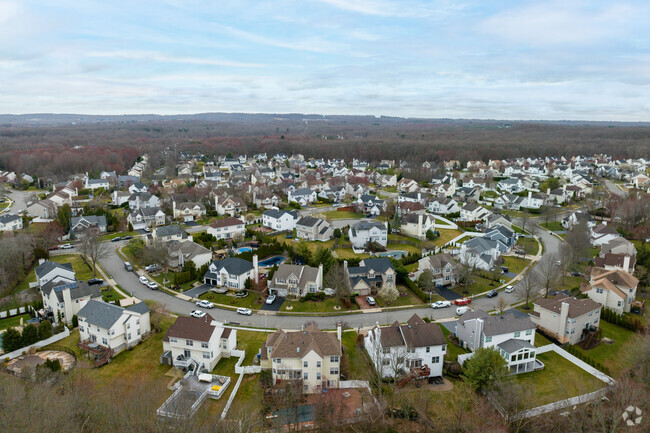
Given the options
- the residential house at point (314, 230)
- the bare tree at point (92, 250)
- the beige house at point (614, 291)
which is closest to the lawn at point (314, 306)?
the residential house at point (314, 230)

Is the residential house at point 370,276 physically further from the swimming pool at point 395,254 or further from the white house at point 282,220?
the white house at point 282,220

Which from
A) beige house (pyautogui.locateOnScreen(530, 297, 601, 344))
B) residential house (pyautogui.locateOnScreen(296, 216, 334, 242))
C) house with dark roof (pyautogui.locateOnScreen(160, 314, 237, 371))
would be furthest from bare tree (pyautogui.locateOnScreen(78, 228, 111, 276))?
beige house (pyautogui.locateOnScreen(530, 297, 601, 344))

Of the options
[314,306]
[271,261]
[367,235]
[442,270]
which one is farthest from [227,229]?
[442,270]

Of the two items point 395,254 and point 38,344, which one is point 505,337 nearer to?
point 395,254

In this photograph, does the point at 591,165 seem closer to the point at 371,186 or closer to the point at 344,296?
the point at 371,186

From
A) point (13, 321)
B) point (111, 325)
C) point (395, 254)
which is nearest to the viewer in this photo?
point (111, 325)
